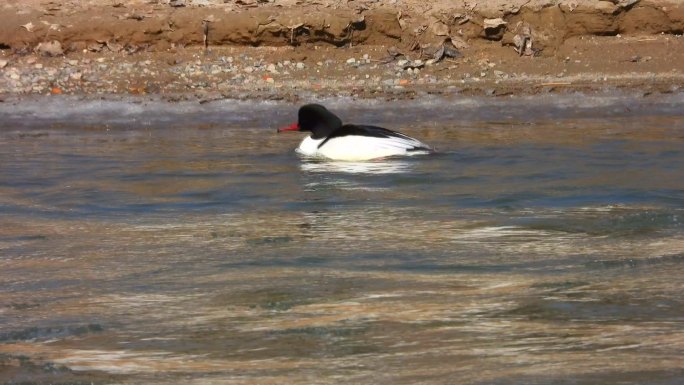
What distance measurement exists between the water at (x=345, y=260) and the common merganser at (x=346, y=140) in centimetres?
16

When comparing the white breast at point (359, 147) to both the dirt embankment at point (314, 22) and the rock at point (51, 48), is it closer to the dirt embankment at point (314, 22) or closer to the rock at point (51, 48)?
the dirt embankment at point (314, 22)

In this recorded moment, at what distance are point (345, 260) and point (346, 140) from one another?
4.48 m

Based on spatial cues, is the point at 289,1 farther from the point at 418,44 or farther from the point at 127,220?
the point at 127,220

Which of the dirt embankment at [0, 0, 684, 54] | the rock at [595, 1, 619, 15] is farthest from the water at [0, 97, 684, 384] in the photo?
the rock at [595, 1, 619, 15]

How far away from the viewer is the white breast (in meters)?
10.6

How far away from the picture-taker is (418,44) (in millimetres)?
14844

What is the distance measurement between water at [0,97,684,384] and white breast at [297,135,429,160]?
0.14m

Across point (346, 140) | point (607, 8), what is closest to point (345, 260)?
point (346, 140)

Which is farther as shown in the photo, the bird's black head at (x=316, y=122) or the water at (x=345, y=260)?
the bird's black head at (x=316, y=122)

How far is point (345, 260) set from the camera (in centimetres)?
648

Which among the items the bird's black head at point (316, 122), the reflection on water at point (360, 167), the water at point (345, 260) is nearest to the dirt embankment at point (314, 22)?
the water at point (345, 260)

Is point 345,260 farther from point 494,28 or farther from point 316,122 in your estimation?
point 494,28

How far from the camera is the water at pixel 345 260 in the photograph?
15.3 feet

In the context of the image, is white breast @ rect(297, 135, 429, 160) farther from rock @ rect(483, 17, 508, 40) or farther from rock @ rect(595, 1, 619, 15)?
rock @ rect(595, 1, 619, 15)
